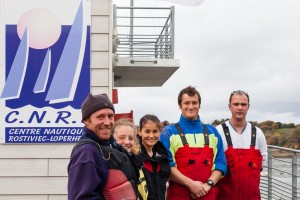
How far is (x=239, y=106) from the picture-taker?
4227mm

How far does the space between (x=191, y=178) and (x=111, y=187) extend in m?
1.71

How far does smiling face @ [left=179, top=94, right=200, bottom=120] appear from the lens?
3982 millimetres

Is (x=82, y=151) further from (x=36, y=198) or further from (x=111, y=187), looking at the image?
(x=36, y=198)

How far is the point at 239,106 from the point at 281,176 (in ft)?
9.25

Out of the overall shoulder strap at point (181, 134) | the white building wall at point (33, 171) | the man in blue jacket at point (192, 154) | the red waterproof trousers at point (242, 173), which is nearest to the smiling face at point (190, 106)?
the man in blue jacket at point (192, 154)

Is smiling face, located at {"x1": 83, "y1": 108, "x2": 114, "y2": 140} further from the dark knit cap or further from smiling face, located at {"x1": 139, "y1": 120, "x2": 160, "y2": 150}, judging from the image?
smiling face, located at {"x1": 139, "y1": 120, "x2": 160, "y2": 150}

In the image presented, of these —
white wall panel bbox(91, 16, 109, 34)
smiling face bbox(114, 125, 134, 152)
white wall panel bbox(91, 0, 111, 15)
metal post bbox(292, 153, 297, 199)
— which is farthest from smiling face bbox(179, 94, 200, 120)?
metal post bbox(292, 153, 297, 199)

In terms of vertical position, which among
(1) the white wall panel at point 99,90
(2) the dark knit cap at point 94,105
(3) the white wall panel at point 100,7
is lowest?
(2) the dark knit cap at point 94,105

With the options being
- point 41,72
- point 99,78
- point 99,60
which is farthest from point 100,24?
point 41,72

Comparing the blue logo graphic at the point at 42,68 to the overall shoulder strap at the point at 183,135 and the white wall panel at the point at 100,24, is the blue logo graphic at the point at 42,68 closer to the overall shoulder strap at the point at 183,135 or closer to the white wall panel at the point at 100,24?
the white wall panel at the point at 100,24

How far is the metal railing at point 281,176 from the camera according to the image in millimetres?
5730

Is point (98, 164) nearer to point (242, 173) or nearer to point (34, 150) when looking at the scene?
point (242, 173)

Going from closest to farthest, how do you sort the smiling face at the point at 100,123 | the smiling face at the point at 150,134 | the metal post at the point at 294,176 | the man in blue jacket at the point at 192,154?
the smiling face at the point at 100,123 < the smiling face at the point at 150,134 < the man in blue jacket at the point at 192,154 < the metal post at the point at 294,176

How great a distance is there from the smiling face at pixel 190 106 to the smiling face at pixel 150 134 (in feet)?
1.16
